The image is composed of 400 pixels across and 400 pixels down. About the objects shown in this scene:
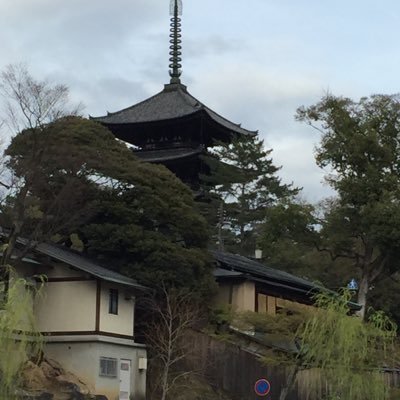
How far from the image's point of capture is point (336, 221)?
43344 mm

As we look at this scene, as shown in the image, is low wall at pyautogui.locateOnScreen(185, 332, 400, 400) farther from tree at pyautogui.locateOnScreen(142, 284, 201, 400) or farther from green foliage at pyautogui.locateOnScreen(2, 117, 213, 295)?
green foliage at pyautogui.locateOnScreen(2, 117, 213, 295)

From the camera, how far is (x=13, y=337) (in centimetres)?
1662

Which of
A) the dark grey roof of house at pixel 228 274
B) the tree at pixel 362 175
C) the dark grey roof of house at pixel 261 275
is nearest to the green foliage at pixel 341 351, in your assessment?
the dark grey roof of house at pixel 228 274

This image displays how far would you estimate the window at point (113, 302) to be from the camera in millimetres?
28547

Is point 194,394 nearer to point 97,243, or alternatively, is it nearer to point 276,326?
point 276,326

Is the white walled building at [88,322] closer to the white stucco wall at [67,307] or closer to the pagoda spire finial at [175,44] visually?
the white stucco wall at [67,307]

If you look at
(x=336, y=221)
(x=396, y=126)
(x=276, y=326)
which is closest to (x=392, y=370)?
(x=276, y=326)

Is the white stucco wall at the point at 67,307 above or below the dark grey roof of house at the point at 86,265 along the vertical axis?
below

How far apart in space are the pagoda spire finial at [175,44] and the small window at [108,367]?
101 ft

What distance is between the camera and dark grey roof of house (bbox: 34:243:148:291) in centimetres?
2731

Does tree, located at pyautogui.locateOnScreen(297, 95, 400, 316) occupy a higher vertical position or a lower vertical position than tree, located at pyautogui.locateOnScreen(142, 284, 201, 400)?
higher

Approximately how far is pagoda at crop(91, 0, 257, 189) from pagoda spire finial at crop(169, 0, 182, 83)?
6.15 feet

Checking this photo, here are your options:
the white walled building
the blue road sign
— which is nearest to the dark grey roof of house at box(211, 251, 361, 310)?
the blue road sign

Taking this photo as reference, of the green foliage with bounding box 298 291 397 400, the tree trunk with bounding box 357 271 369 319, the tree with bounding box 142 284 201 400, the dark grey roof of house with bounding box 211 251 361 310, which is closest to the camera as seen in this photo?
the green foliage with bounding box 298 291 397 400
